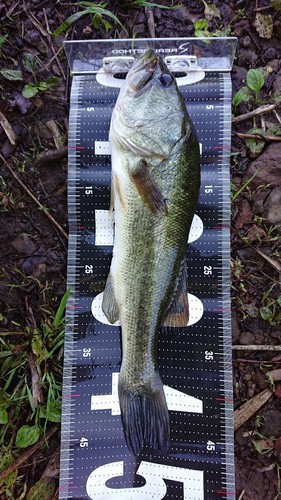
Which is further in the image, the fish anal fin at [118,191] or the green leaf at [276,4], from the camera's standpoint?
the green leaf at [276,4]

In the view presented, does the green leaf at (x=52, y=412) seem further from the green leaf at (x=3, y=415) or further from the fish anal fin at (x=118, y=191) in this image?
the fish anal fin at (x=118, y=191)

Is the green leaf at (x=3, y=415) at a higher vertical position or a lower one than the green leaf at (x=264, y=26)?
lower

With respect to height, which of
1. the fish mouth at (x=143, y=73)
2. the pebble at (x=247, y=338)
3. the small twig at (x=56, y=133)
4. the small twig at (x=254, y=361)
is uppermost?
the fish mouth at (x=143, y=73)

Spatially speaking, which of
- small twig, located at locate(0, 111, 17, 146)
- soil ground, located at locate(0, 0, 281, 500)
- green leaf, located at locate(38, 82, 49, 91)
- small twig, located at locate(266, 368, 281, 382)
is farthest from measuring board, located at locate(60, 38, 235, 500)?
small twig, located at locate(0, 111, 17, 146)

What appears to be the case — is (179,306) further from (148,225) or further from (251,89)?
(251,89)

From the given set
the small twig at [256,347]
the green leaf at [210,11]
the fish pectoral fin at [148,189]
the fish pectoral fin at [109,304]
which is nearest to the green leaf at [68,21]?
the green leaf at [210,11]

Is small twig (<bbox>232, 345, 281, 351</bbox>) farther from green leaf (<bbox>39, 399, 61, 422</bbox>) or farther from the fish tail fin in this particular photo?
green leaf (<bbox>39, 399, 61, 422</bbox>)
